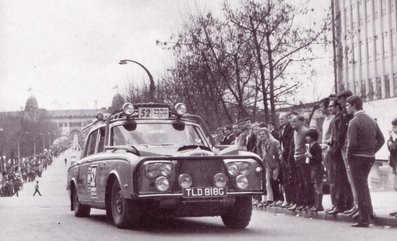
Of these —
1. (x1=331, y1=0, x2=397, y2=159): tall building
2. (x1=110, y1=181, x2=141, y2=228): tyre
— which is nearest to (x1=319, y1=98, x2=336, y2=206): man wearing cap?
(x1=110, y1=181, x2=141, y2=228): tyre

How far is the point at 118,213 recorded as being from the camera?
12.1 meters

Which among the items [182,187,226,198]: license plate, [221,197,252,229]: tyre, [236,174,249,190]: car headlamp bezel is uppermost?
[236,174,249,190]: car headlamp bezel

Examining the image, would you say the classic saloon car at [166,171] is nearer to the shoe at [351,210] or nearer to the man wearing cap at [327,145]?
the shoe at [351,210]

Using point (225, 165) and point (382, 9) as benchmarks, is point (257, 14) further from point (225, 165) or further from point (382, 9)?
point (382, 9)

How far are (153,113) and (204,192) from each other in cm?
256

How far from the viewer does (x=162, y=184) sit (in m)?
11.2

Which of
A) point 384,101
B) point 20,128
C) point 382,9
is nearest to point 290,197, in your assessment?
point 384,101

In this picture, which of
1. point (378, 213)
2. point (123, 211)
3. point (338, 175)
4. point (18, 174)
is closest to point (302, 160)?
point (338, 175)

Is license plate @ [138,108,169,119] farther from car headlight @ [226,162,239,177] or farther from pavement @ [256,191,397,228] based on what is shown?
pavement @ [256,191,397,228]

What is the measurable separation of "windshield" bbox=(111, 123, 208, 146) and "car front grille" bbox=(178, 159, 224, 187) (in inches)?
56.3

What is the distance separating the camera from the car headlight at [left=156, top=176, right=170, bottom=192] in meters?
11.2

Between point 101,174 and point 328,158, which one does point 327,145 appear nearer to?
point 328,158

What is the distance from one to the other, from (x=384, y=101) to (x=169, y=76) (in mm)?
18420

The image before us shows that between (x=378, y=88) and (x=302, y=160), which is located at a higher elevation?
(x=378, y=88)
